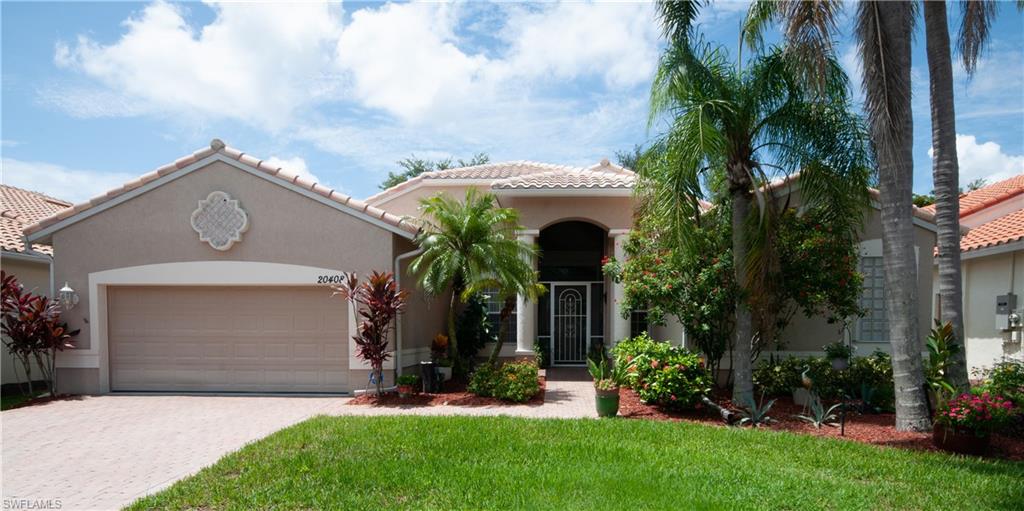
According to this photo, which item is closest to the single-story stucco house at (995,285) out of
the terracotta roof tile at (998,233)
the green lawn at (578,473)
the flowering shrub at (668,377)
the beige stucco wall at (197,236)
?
the terracotta roof tile at (998,233)

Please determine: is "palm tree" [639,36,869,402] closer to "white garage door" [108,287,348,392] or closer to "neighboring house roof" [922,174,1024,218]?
"white garage door" [108,287,348,392]

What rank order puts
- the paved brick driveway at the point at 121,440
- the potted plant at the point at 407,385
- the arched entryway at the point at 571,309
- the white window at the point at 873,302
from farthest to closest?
the arched entryway at the point at 571,309 < the white window at the point at 873,302 < the potted plant at the point at 407,385 < the paved brick driveway at the point at 121,440

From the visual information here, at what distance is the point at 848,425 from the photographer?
891cm

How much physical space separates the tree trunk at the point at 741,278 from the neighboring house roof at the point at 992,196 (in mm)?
9930

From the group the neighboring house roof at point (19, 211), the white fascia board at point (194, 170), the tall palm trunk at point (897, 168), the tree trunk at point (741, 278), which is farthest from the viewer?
the neighboring house roof at point (19, 211)

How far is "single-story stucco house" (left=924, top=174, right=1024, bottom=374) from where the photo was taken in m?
12.5

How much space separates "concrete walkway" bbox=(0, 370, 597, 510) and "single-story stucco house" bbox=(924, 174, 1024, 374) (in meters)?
10.1

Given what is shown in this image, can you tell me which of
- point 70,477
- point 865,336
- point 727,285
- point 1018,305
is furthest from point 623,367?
point 1018,305

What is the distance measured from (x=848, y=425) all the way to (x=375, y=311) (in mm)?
8588

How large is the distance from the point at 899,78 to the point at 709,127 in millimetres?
2824

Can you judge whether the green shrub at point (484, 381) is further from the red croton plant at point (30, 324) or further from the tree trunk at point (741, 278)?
the red croton plant at point (30, 324)

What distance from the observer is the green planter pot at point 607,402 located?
914cm

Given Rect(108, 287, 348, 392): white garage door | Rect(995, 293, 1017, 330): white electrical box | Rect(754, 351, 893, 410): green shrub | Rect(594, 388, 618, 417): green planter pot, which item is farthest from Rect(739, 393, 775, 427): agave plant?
Rect(995, 293, 1017, 330): white electrical box

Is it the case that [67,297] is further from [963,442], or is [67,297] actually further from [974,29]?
[974,29]
